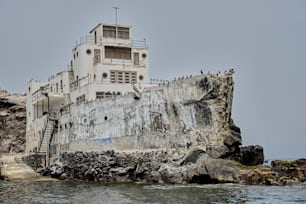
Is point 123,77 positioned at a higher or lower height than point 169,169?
higher

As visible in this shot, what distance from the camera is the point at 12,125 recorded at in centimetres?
5991

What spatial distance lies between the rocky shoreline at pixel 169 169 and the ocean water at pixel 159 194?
4.16 ft

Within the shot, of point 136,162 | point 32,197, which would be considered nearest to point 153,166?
point 136,162

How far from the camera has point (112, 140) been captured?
39.4 m

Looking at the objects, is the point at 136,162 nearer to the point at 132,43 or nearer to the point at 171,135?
the point at 171,135

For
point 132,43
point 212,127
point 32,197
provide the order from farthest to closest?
1. point 132,43
2. point 212,127
3. point 32,197

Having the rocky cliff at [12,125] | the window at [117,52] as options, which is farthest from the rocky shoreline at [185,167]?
the rocky cliff at [12,125]

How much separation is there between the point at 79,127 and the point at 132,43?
36.3 feet

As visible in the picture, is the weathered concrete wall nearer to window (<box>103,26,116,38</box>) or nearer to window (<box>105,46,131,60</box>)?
window (<box>105,46,131,60</box>)

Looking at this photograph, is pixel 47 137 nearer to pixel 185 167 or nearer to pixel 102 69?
pixel 102 69

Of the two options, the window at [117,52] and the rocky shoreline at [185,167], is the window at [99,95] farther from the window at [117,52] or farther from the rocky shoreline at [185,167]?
the rocky shoreline at [185,167]

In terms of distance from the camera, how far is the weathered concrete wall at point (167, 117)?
114 feet

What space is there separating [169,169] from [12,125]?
31529 millimetres

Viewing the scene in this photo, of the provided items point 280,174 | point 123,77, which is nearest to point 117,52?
point 123,77
